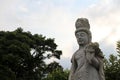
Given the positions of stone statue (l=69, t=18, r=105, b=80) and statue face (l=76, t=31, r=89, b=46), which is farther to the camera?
statue face (l=76, t=31, r=89, b=46)

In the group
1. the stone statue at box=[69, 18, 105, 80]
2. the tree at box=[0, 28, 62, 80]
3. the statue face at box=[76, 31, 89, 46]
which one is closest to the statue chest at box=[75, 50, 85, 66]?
the stone statue at box=[69, 18, 105, 80]

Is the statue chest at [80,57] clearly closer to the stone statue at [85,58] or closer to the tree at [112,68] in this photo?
the stone statue at [85,58]

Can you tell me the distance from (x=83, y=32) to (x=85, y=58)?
0.67 m

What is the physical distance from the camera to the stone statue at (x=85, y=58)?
9.35 m

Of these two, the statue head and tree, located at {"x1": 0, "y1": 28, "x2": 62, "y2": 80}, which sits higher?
tree, located at {"x1": 0, "y1": 28, "x2": 62, "y2": 80}

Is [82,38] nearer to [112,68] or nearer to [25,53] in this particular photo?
[112,68]

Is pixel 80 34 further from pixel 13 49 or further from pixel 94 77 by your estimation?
pixel 13 49

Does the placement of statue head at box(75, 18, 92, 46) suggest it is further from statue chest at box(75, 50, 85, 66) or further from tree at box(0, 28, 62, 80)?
tree at box(0, 28, 62, 80)

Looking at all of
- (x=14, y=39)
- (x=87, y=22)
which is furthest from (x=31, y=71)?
(x=87, y=22)

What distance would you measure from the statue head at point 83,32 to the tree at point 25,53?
37073 mm

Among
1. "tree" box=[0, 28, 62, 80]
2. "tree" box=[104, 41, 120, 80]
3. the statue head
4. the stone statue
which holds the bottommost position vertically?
the stone statue

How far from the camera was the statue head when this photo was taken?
9.71 metres

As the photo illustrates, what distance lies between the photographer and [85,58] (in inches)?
374

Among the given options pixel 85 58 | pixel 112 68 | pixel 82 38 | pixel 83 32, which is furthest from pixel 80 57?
pixel 112 68
